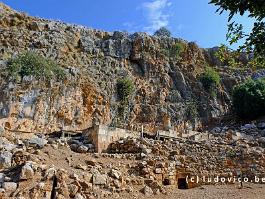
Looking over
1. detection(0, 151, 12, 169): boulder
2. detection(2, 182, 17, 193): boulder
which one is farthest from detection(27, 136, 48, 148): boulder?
detection(2, 182, 17, 193): boulder

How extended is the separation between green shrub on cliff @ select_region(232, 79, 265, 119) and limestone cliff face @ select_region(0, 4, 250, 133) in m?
1.94

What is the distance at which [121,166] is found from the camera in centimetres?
1191

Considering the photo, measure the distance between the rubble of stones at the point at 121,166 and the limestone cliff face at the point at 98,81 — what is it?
22.2 ft

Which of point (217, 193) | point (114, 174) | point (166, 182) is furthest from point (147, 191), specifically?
point (217, 193)

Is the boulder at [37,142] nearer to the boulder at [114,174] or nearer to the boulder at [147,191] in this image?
the boulder at [114,174]

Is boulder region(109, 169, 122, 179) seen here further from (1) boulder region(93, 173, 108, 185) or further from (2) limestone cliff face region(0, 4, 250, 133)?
(2) limestone cliff face region(0, 4, 250, 133)

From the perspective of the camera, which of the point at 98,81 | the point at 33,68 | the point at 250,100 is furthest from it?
the point at 250,100

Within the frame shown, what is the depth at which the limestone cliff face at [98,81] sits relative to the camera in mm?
20406

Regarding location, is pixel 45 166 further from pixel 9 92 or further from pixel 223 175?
pixel 9 92

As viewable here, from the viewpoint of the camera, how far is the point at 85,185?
997 centimetres

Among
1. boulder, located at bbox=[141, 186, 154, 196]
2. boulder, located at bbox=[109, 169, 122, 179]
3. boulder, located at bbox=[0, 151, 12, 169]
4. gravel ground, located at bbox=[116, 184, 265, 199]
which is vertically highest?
boulder, located at bbox=[0, 151, 12, 169]

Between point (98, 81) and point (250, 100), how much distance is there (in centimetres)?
1073

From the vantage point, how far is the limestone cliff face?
803 inches

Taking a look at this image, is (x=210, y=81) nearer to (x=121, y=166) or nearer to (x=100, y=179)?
(x=121, y=166)
